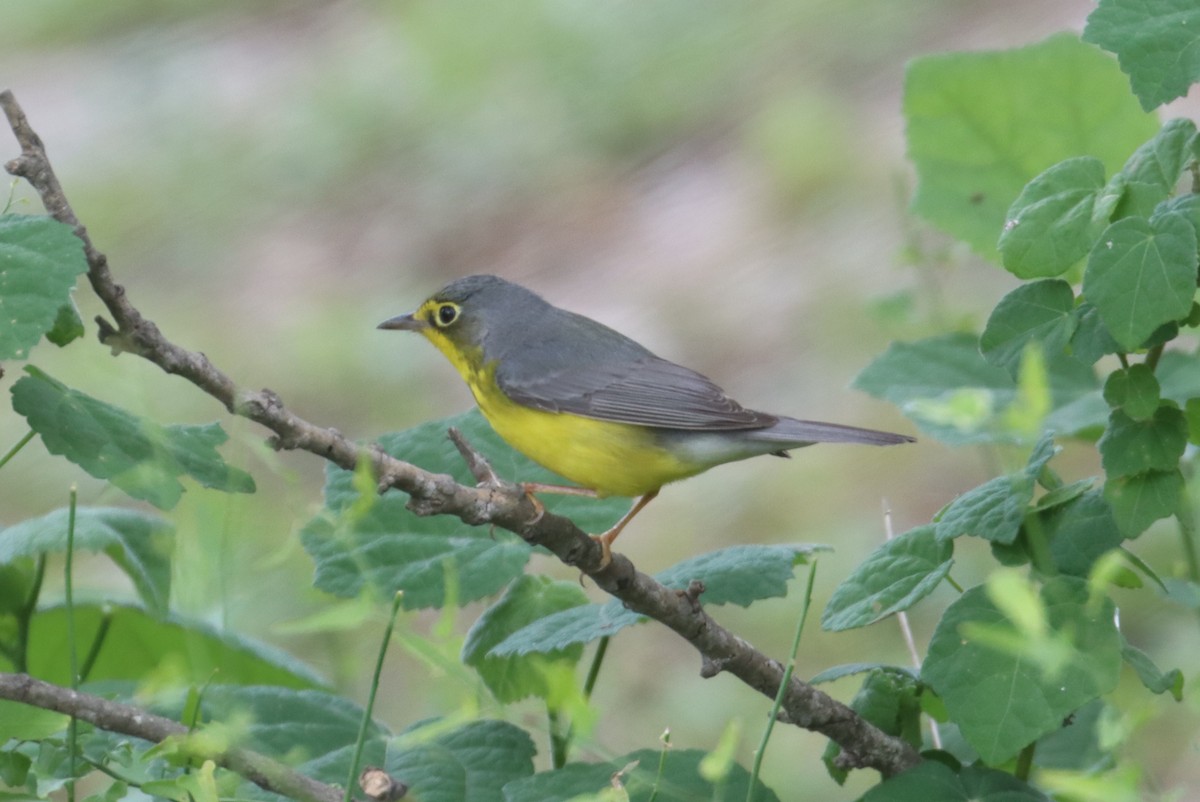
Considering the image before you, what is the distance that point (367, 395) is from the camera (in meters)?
6.23

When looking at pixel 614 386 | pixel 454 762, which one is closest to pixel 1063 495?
A: pixel 454 762

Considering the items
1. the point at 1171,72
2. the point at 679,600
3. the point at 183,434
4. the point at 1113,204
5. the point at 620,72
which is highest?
the point at 620,72

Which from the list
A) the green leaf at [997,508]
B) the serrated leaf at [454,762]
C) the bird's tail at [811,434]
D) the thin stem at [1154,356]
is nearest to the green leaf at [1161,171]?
the thin stem at [1154,356]

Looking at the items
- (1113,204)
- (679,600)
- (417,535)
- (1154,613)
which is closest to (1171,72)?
(1113,204)

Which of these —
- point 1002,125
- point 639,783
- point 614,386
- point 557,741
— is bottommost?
point 639,783

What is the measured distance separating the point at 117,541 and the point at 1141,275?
1516mm

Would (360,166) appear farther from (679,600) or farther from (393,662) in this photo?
(679,600)

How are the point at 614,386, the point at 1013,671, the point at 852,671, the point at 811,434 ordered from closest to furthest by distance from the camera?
the point at 1013,671, the point at 852,671, the point at 811,434, the point at 614,386

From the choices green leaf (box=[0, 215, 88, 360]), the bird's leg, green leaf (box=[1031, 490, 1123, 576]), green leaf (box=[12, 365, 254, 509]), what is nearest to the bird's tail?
the bird's leg

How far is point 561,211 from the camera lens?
23.6ft

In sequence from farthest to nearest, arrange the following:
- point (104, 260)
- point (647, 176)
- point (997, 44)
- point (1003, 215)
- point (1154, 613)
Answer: point (647, 176)
point (997, 44)
point (1154, 613)
point (1003, 215)
point (104, 260)

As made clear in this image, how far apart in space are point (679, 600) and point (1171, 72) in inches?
38.3

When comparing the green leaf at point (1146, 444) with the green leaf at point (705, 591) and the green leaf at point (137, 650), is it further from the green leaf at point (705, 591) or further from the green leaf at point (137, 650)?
the green leaf at point (137, 650)

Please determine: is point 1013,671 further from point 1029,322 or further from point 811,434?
point 811,434
